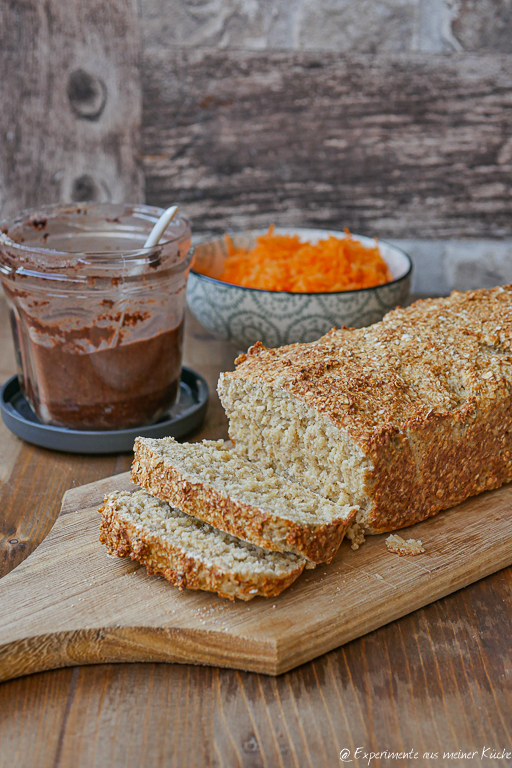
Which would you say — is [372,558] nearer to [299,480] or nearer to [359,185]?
[299,480]

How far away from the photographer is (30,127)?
4.51m

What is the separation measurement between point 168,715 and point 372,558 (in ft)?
2.57

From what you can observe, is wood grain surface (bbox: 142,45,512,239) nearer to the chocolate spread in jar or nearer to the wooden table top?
the chocolate spread in jar

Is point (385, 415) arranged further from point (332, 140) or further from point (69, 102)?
point (69, 102)

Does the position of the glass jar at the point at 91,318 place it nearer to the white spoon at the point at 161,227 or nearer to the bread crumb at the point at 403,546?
the white spoon at the point at 161,227

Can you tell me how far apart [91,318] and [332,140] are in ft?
8.81

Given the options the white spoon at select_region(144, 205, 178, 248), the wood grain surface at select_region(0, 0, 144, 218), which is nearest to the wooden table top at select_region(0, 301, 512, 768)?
the white spoon at select_region(144, 205, 178, 248)

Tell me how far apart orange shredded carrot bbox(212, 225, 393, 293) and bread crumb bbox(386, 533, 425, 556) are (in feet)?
4.83

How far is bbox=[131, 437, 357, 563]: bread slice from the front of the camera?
1.95m

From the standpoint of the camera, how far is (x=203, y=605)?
6.23 feet

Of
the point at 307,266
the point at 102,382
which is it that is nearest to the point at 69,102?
the point at 307,266

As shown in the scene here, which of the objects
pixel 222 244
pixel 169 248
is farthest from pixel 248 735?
pixel 222 244

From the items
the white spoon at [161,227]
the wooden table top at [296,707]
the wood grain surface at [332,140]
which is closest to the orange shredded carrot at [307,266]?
the white spoon at [161,227]

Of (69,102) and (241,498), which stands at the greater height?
(69,102)
